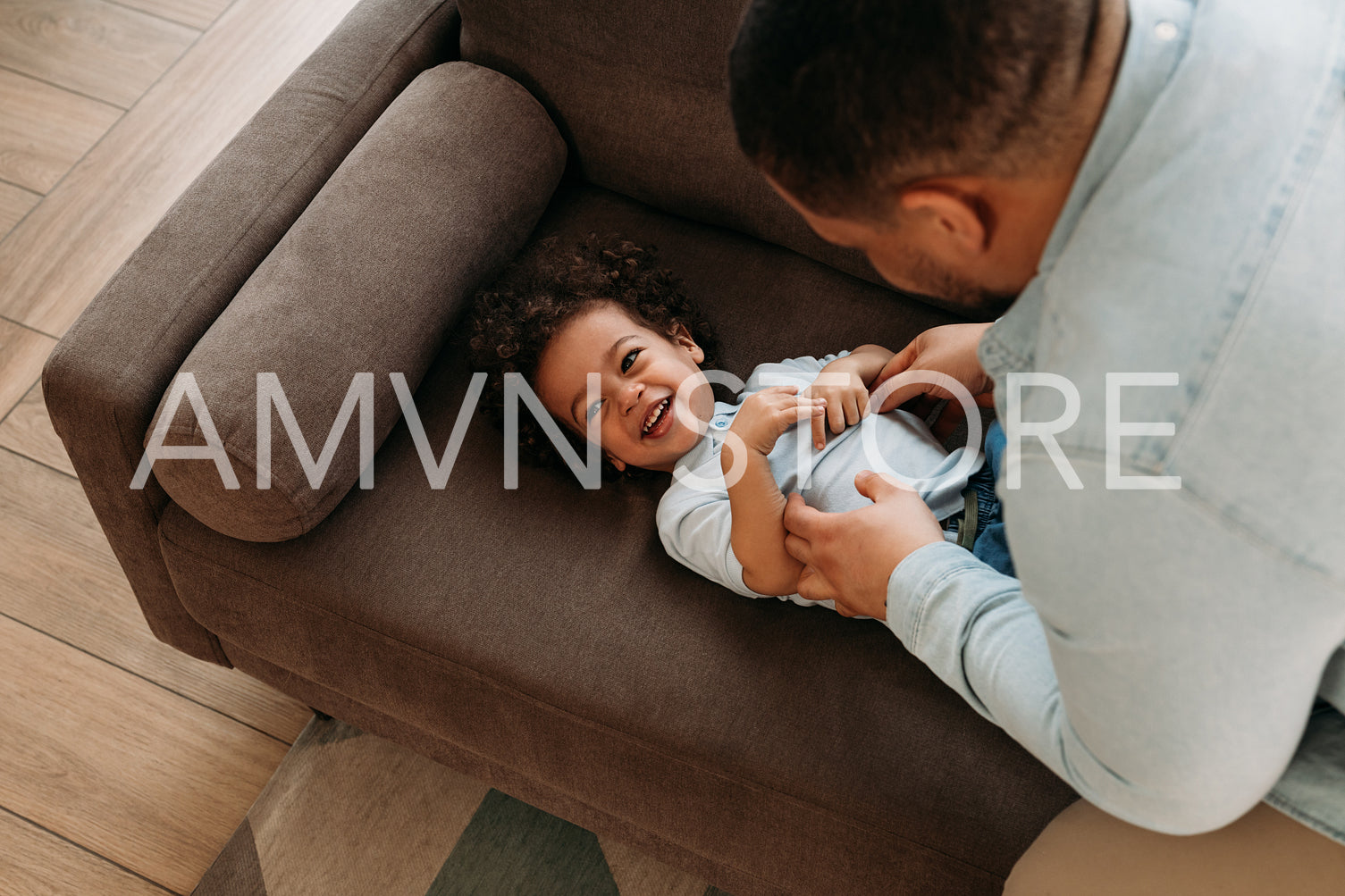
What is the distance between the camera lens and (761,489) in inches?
43.9

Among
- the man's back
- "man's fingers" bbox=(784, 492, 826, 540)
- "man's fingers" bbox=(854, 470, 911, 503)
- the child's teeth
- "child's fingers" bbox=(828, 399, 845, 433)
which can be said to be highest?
the man's back

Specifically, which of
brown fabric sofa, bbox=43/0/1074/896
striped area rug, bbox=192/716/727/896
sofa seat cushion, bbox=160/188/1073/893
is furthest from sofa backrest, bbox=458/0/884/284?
striped area rug, bbox=192/716/727/896

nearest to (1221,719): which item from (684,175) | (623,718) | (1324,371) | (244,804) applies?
(1324,371)

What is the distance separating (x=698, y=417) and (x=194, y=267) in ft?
2.22

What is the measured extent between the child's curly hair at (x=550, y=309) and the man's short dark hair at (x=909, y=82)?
74 centimetres

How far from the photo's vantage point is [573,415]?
52.5 inches

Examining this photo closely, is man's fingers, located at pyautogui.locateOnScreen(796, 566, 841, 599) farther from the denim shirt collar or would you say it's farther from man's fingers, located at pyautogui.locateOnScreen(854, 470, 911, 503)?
the denim shirt collar

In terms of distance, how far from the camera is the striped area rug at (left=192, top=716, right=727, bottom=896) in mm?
1414

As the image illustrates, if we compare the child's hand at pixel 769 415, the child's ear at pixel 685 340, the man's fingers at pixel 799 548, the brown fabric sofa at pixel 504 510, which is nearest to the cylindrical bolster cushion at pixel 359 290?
the brown fabric sofa at pixel 504 510

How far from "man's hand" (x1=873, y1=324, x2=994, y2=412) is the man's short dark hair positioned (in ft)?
1.98

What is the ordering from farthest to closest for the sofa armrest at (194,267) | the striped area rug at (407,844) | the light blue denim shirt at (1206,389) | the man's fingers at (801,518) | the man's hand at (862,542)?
the striped area rug at (407,844)
the sofa armrest at (194,267)
the man's fingers at (801,518)
the man's hand at (862,542)
the light blue denim shirt at (1206,389)

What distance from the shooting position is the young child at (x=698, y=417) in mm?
1138

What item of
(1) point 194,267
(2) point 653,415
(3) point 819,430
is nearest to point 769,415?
(3) point 819,430

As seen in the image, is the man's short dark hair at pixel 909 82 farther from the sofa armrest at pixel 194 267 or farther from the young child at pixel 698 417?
the sofa armrest at pixel 194 267
